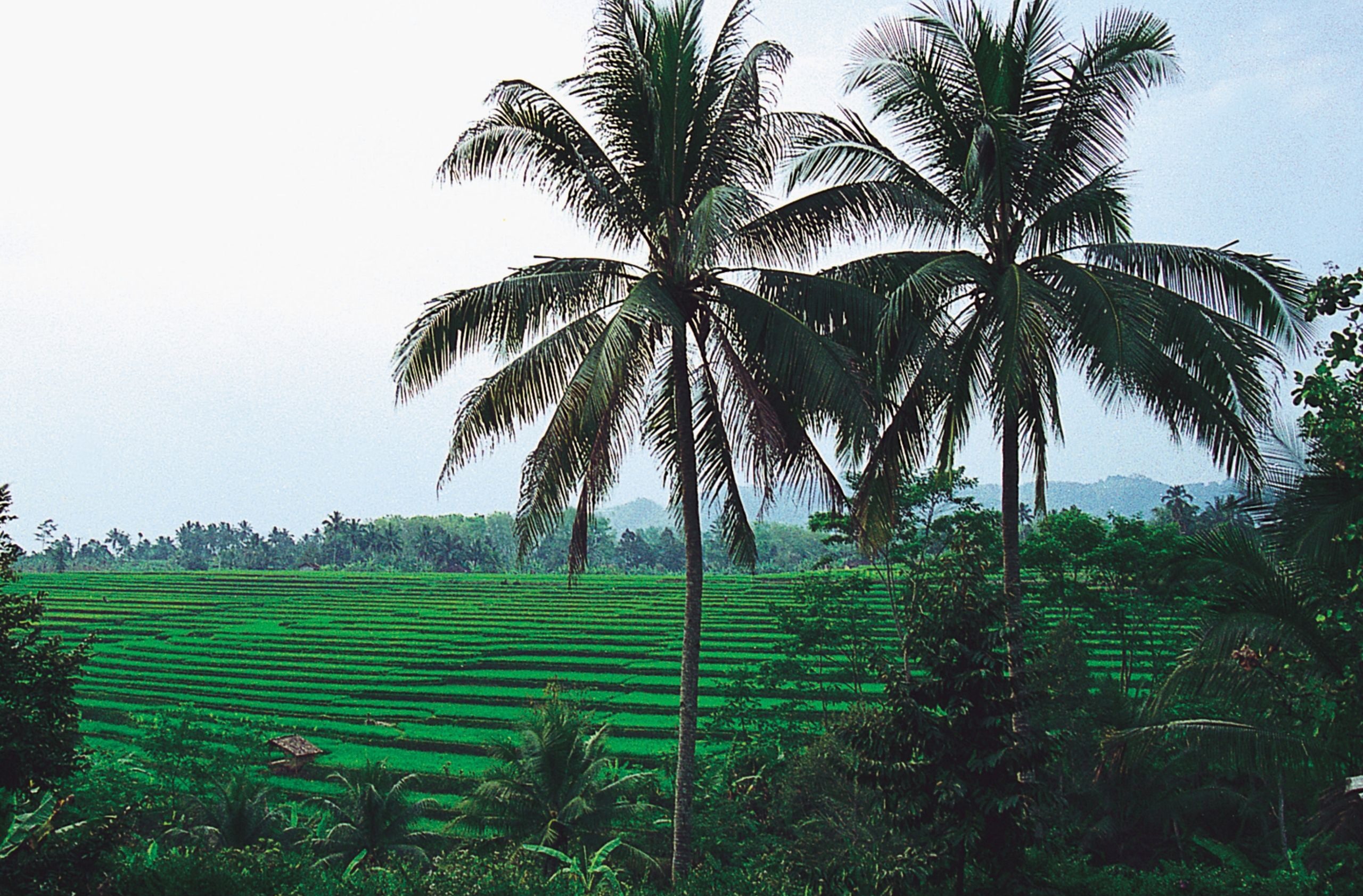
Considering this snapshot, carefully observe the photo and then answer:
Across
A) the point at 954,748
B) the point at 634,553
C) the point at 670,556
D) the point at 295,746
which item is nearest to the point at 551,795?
the point at 954,748

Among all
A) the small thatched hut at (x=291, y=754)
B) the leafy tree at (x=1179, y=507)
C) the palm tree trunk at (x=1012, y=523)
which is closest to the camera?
the palm tree trunk at (x=1012, y=523)

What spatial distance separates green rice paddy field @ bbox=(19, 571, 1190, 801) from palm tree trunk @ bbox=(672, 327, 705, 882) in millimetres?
8067

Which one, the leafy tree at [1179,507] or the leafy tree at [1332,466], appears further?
the leafy tree at [1179,507]

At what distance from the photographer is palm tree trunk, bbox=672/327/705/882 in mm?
8109

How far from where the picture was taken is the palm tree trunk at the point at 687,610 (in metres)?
8.11

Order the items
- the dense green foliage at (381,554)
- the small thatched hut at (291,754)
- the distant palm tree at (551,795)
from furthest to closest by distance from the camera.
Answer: the dense green foliage at (381,554), the small thatched hut at (291,754), the distant palm tree at (551,795)

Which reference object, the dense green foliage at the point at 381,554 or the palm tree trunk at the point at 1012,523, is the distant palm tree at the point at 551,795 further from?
the dense green foliage at the point at 381,554

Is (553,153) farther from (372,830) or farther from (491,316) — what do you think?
(372,830)

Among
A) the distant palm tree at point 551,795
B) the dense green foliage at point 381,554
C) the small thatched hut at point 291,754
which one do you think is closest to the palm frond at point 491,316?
the distant palm tree at point 551,795

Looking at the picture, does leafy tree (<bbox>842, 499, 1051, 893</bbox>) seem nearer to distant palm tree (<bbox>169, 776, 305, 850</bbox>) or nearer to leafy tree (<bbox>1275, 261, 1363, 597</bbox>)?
leafy tree (<bbox>1275, 261, 1363, 597</bbox>)

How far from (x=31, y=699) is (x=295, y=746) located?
733 inches

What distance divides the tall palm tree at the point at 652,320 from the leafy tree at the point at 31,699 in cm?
360

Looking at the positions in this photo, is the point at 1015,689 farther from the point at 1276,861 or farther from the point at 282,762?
the point at 282,762

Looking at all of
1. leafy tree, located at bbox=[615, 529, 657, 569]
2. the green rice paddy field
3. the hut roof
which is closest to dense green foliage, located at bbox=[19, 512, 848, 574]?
leafy tree, located at bbox=[615, 529, 657, 569]
